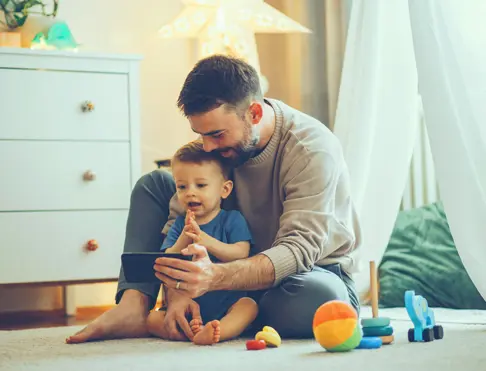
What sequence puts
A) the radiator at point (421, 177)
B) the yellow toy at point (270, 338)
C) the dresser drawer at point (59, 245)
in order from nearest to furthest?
the yellow toy at point (270, 338)
the dresser drawer at point (59, 245)
the radiator at point (421, 177)

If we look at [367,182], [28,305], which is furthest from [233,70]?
[28,305]

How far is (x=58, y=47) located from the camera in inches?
112

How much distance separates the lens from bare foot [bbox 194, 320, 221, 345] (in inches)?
67.7

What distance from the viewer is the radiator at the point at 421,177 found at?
9.78 feet

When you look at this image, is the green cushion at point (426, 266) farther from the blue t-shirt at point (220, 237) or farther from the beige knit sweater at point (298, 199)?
the blue t-shirt at point (220, 237)

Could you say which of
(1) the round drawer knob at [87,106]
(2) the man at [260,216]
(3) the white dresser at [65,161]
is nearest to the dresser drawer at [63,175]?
(3) the white dresser at [65,161]

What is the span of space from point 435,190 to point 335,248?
1232mm

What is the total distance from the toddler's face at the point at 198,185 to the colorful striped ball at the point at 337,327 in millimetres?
448

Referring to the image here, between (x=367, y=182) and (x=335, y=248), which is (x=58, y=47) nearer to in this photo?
(x=367, y=182)

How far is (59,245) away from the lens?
106 inches

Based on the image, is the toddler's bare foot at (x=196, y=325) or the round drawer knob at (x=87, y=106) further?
the round drawer knob at (x=87, y=106)

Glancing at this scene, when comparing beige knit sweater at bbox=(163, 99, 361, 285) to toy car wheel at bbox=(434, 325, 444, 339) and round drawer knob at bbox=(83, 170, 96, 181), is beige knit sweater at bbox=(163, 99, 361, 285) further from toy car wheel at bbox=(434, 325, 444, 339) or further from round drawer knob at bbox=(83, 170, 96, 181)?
round drawer knob at bbox=(83, 170, 96, 181)

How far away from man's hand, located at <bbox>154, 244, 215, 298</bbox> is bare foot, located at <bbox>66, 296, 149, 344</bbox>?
0.93 feet

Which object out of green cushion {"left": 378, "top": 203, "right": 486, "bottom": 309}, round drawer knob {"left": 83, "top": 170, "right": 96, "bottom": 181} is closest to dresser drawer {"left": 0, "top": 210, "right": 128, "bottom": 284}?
round drawer knob {"left": 83, "top": 170, "right": 96, "bottom": 181}
